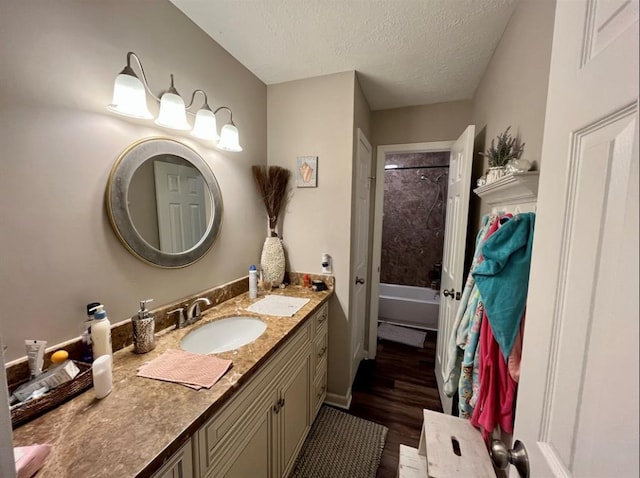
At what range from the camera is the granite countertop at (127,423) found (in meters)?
0.58

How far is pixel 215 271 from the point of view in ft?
5.09

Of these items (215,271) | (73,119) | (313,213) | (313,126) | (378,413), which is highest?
(313,126)

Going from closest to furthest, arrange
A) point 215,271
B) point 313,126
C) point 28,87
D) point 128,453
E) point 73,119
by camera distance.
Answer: point 128,453 < point 28,87 < point 73,119 < point 215,271 < point 313,126

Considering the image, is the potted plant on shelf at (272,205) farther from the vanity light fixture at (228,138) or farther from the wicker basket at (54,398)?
the wicker basket at (54,398)

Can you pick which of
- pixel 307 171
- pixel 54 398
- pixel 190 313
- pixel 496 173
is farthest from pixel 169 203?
pixel 496 173

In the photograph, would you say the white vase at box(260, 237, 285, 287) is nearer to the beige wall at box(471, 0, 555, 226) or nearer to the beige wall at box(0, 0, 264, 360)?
the beige wall at box(0, 0, 264, 360)

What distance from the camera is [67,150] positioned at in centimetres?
87

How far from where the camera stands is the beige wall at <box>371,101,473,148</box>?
216 cm

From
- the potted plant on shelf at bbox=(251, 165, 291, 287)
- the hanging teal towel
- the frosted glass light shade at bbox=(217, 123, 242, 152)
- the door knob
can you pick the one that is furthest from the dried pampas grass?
the door knob

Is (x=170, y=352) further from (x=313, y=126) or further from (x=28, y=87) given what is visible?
(x=313, y=126)

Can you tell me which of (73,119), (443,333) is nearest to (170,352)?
(73,119)

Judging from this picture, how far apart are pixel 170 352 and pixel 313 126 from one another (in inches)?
63.6

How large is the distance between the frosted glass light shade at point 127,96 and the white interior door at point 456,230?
1702 millimetres

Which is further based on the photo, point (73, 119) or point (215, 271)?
point (215, 271)
